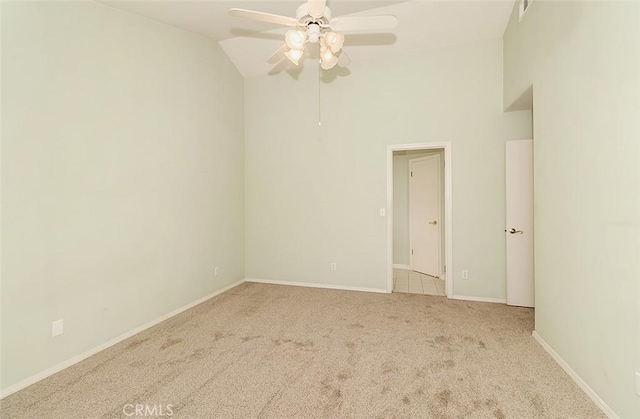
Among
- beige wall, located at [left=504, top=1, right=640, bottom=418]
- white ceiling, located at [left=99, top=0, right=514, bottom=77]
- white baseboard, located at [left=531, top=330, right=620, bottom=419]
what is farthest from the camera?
white ceiling, located at [left=99, top=0, right=514, bottom=77]

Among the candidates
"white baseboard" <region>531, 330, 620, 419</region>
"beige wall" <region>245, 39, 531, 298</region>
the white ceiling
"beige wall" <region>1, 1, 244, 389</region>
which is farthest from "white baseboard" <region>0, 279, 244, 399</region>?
"white baseboard" <region>531, 330, 620, 419</region>

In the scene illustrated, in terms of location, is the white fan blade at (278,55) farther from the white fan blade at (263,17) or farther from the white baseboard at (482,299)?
the white baseboard at (482,299)

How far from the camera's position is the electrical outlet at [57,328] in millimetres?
2211

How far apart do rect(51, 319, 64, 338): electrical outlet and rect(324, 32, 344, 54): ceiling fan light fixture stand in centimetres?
306

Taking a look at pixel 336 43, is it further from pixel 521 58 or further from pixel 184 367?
pixel 184 367

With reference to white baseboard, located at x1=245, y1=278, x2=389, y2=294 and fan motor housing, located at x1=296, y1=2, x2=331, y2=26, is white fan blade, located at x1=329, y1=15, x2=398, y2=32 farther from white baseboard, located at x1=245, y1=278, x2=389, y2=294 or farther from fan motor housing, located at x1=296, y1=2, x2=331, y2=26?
white baseboard, located at x1=245, y1=278, x2=389, y2=294

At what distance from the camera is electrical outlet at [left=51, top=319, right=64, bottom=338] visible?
2.21 meters

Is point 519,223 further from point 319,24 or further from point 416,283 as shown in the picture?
point 319,24

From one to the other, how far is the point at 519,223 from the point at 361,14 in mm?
3087

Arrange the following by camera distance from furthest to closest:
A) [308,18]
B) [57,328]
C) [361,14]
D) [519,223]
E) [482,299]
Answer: [482,299]
[519,223]
[361,14]
[57,328]
[308,18]

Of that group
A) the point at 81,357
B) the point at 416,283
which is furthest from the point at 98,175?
the point at 416,283

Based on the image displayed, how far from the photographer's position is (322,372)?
2.14 meters

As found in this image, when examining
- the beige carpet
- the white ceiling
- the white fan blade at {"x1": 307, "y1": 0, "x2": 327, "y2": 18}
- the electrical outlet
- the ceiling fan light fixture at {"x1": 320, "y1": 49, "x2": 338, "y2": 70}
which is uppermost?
the white ceiling

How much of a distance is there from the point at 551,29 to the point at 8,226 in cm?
433
